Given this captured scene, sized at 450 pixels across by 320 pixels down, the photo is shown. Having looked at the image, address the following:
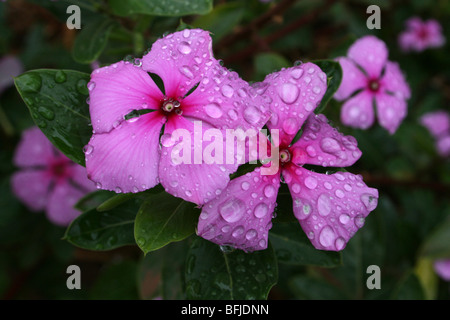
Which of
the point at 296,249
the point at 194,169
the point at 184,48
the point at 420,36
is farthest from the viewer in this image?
the point at 420,36

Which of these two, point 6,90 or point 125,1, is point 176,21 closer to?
point 125,1

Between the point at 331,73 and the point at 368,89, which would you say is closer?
the point at 331,73

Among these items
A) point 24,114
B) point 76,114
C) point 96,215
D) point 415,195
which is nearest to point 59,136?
point 76,114

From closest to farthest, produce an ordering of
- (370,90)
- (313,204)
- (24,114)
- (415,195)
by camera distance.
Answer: (313,204) < (370,90) < (24,114) < (415,195)

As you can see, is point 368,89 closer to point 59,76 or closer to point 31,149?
point 59,76

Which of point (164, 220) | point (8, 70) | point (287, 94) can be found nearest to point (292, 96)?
point (287, 94)

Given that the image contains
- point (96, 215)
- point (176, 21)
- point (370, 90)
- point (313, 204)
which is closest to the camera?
point (313, 204)

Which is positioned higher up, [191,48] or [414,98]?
[191,48]
